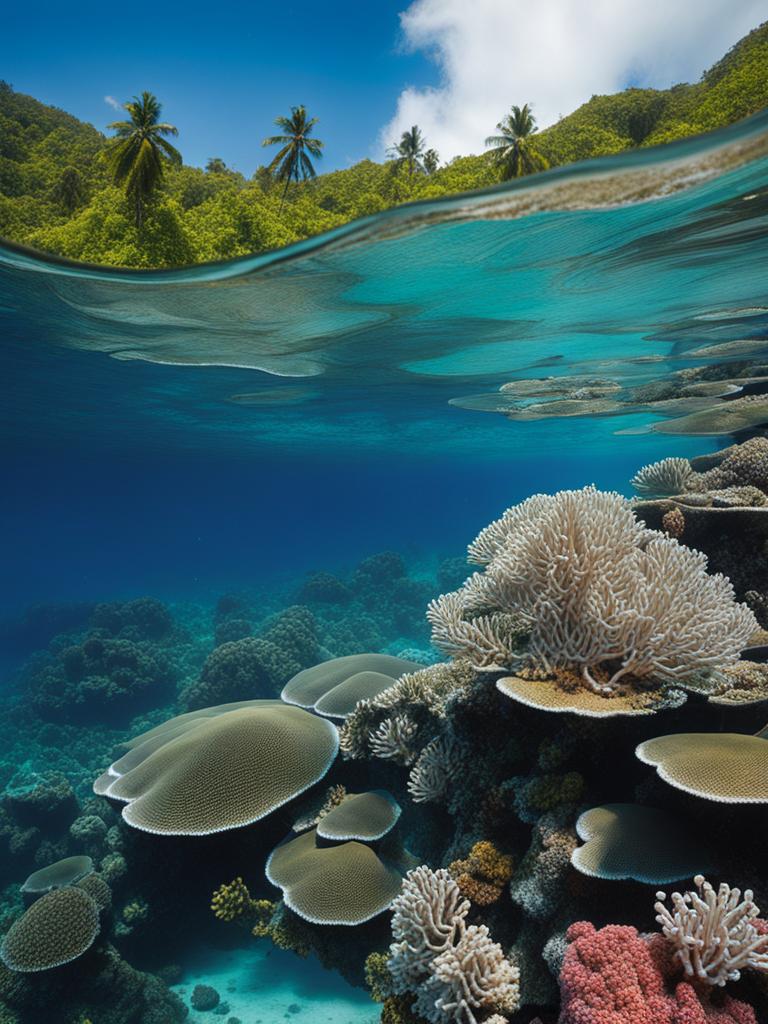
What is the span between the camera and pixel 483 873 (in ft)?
12.7

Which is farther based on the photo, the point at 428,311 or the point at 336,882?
the point at 428,311

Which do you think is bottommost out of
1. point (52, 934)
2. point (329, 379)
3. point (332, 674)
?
point (52, 934)

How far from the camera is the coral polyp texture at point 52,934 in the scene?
636cm

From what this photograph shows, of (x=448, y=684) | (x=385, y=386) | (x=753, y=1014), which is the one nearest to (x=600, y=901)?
(x=753, y=1014)

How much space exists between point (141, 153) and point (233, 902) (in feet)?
56.7

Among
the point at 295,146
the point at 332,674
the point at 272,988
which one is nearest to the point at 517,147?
the point at 295,146

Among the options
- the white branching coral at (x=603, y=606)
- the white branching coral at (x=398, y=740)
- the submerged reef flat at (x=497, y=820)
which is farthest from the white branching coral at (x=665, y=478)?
the white branching coral at (x=398, y=740)

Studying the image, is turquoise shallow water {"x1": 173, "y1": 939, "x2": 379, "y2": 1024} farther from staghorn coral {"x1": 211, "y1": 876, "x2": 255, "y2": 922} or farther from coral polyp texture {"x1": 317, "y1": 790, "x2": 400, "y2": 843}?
coral polyp texture {"x1": 317, "y1": 790, "x2": 400, "y2": 843}

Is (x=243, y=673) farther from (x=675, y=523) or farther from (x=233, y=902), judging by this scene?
(x=675, y=523)

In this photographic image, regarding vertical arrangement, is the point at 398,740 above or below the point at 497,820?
below

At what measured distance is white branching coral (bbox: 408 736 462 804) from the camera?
475 centimetres

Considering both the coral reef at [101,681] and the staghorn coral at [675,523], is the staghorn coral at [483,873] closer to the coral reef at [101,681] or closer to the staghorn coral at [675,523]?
the staghorn coral at [675,523]

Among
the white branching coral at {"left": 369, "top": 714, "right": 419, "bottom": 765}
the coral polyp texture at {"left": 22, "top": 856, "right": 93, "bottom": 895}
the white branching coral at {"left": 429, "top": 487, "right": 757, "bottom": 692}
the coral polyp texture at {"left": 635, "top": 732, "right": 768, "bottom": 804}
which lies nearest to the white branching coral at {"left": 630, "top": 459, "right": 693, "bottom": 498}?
the white branching coral at {"left": 429, "top": 487, "right": 757, "bottom": 692}

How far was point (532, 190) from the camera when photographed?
729 cm
